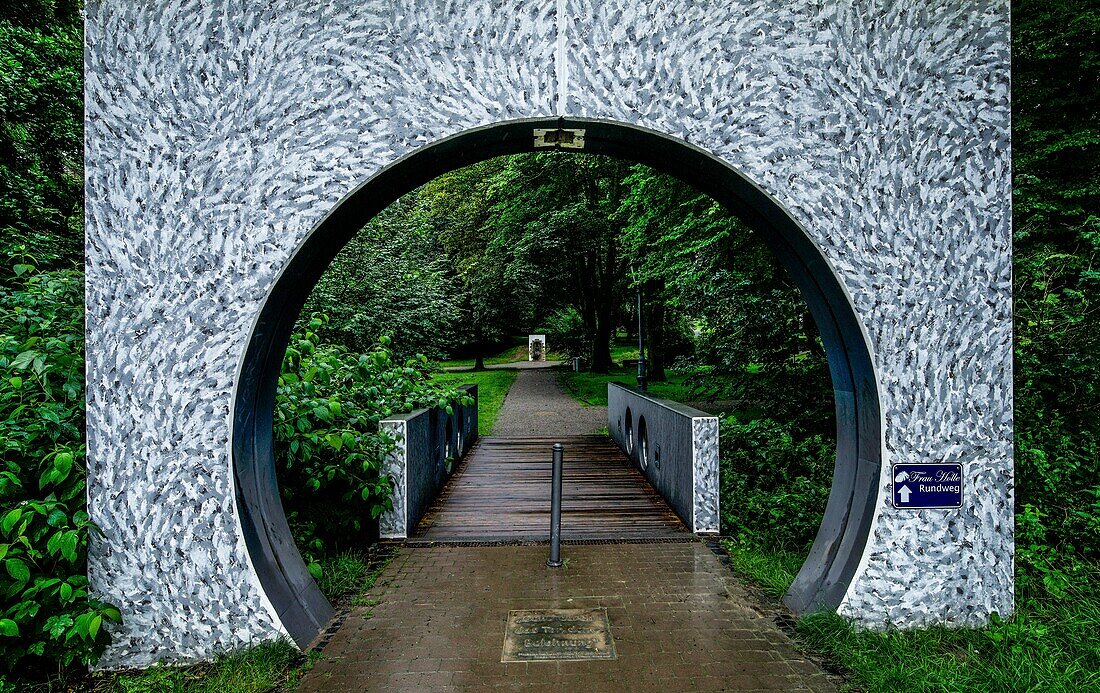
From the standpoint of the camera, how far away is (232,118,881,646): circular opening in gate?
4047mm

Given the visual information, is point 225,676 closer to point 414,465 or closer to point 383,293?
point 414,465

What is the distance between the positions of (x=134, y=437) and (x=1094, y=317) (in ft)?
27.2

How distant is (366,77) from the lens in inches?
155

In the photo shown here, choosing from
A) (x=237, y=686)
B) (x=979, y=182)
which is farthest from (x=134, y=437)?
(x=979, y=182)

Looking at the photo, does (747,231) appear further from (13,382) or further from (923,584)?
(13,382)

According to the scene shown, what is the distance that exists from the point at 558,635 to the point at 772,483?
3869 millimetres

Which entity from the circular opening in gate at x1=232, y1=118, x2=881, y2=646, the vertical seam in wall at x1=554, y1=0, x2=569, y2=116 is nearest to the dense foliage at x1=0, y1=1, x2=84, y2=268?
the circular opening in gate at x1=232, y1=118, x2=881, y2=646

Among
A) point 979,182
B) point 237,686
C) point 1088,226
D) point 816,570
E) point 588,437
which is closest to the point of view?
point 237,686

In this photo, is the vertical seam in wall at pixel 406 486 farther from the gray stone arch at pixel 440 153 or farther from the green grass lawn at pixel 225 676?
the green grass lawn at pixel 225 676

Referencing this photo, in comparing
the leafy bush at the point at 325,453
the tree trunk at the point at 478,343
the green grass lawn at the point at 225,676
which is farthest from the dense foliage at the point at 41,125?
the tree trunk at the point at 478,343

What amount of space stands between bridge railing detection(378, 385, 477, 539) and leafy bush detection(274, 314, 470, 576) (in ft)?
0.58

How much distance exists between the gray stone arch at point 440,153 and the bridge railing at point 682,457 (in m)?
2.19

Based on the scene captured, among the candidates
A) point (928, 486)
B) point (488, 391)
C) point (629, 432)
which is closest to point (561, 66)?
point (928, 486)

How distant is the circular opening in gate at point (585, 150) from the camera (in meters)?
4.05
